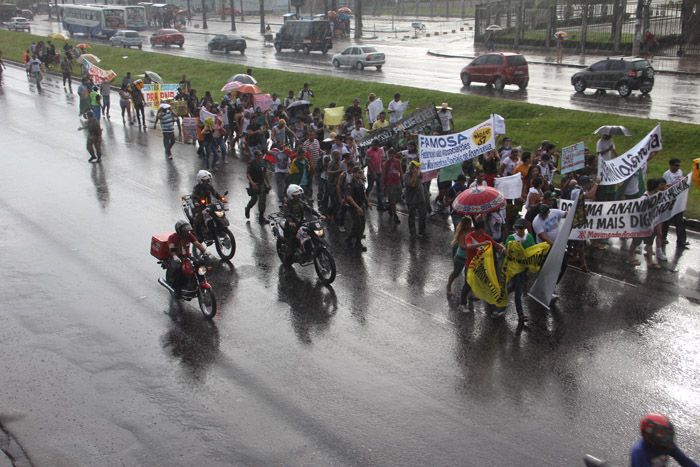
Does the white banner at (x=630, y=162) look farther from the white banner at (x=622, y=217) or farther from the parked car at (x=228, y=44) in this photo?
the parked car at (x=228, y=44)

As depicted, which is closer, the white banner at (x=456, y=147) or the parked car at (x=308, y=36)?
the white banner at (x=456, y=147)

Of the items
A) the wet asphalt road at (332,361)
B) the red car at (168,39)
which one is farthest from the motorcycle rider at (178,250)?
the red car at (168,39)

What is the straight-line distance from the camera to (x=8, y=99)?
1235 inches

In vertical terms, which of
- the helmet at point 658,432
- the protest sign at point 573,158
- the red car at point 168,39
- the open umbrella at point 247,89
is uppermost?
the red car at point 168,39

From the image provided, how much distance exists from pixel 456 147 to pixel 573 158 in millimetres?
2381

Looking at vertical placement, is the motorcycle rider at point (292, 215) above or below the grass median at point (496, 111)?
below

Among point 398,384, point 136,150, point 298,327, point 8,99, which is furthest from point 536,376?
point 8,99

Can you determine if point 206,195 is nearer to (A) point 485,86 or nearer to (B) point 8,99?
(A) point 485,86

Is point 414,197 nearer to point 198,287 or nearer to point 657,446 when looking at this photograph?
point 198,287

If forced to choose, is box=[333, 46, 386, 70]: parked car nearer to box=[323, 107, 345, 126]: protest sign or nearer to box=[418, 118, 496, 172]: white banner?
box=[323, 107, 345, 126]: protest sign

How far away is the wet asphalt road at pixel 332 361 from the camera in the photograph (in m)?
7.03

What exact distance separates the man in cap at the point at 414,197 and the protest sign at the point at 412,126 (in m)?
3.17

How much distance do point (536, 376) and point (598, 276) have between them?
3726mm

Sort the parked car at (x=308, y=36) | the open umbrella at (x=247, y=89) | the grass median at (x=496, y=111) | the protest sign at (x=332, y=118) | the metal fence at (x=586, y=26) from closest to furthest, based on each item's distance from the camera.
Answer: the grass median at (x=496, y=111)
the protest sign at (x=332, y=118)
the open umbrella at (x=247, y=89)
the metal fence at (x=586, y=26)
the parked car at (x=308, y=36)
